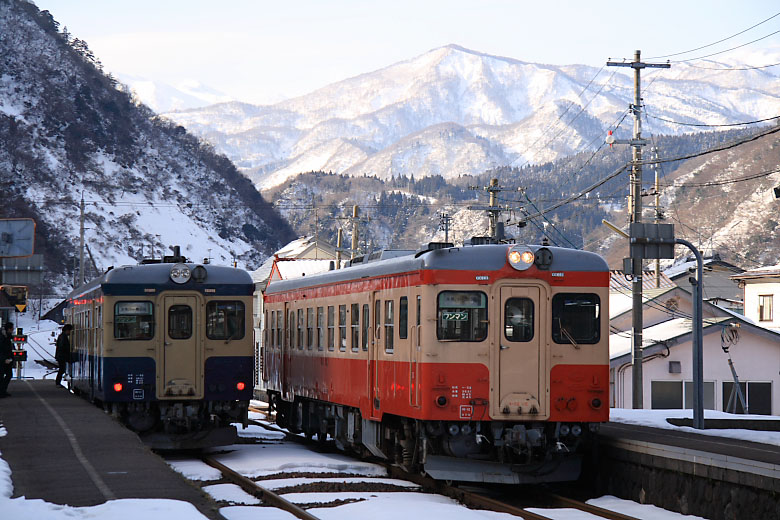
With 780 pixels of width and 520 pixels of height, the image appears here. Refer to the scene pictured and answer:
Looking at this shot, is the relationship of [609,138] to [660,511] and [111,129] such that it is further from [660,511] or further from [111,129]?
[111,129]

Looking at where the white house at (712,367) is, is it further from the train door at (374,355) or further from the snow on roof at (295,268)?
the train door at (374,355)

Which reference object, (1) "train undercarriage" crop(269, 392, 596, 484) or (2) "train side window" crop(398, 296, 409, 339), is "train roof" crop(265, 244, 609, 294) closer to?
(2) "train side window" crop(398, 296, 409, 339)

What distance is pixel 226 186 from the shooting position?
5778 inches

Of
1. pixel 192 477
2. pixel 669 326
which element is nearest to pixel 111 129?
pixel 669 326

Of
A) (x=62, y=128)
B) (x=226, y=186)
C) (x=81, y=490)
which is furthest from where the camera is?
(x=226, y=186)

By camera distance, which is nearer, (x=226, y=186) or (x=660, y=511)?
(x=660, y=511)

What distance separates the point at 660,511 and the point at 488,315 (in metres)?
3.15

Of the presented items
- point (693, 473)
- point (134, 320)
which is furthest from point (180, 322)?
point (693, 473)

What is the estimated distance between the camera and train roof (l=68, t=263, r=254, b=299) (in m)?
18.6

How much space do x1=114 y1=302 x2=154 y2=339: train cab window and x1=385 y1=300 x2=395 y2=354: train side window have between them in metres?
4.82

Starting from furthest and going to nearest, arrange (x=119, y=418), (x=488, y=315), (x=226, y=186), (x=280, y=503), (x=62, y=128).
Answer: (x=226, y=186) < (x=62, y=128) < (x=119, y=418) < (x=488, y=315) < (x=280, y=503)

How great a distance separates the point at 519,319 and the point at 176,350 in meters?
6.76

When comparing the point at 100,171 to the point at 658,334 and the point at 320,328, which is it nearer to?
the point at 658,334

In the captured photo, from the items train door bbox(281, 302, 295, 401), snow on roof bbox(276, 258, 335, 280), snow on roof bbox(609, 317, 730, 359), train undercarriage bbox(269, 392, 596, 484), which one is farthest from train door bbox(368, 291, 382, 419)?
snow on roof bbox(276, 258, 335, 280)
